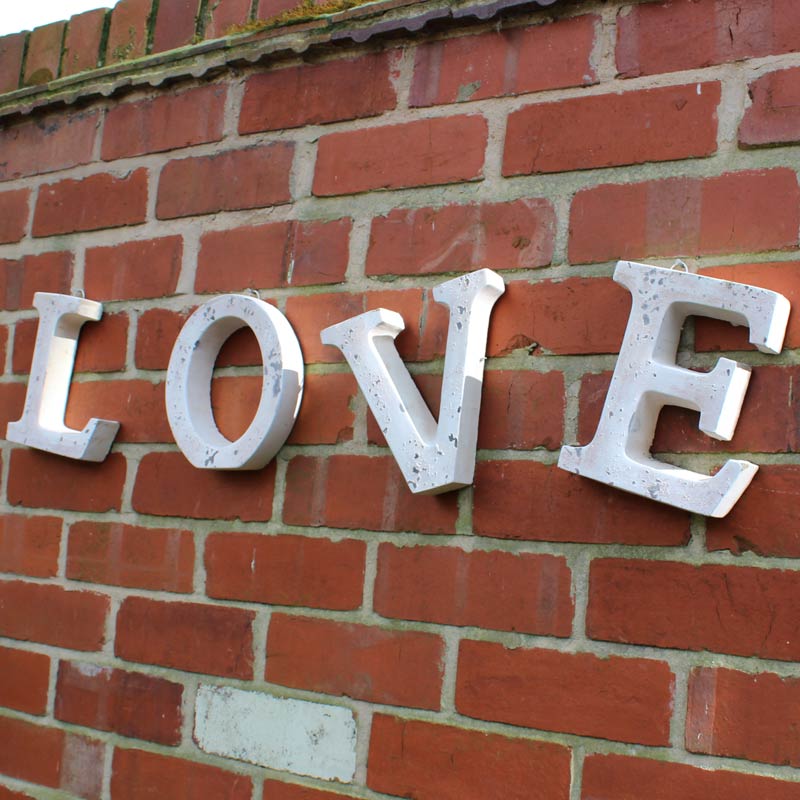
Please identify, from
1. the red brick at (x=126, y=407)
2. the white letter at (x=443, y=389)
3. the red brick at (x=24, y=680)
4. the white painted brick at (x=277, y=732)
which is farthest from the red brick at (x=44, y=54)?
the white painted brick at (x=277, y=732)

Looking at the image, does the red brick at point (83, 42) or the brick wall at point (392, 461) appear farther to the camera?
the red brick at point (83, 42)

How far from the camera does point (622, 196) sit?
41.2 inches

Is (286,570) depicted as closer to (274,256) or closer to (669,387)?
(274,256)

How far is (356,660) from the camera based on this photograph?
44.3 inches

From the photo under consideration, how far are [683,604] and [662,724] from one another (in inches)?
4.6

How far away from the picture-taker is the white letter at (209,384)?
118cm

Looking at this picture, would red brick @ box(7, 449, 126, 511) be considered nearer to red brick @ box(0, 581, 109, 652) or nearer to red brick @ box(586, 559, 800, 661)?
red brick @ box(0, 581, 109, 652)

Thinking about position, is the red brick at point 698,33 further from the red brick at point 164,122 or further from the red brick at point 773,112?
the red brick at point 164,122

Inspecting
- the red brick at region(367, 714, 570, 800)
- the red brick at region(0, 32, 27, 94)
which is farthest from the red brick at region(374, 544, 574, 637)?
the red brick at region(0, 32, 27, 94)

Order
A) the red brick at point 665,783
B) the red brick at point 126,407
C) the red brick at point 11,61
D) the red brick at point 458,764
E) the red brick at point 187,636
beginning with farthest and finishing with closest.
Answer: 1. the red brick at point 11,61
2. the red brick at point 126,407
3. the red brick at point 187,636
4. the red brick at point 458,764
5. the red brick at point 665,783

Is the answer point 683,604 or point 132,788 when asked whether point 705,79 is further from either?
point 132,788

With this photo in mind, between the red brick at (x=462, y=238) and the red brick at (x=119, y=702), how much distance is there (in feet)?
1.98

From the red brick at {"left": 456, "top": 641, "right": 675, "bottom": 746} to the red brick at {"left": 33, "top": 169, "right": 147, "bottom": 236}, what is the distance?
79cm

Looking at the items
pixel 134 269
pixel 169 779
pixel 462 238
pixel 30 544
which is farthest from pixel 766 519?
pixel 30 544
